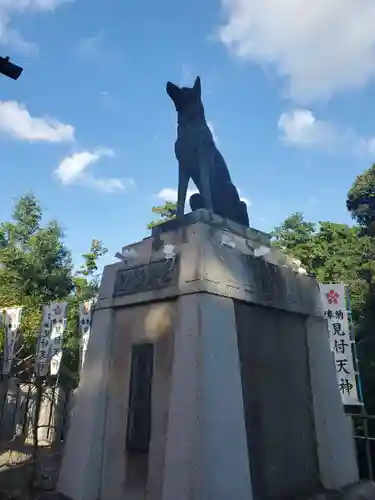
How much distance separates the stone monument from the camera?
4.48 meters

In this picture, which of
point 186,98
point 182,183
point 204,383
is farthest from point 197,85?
point 204,383

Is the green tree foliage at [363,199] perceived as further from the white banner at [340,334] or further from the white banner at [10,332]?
the white banner at [10,332]

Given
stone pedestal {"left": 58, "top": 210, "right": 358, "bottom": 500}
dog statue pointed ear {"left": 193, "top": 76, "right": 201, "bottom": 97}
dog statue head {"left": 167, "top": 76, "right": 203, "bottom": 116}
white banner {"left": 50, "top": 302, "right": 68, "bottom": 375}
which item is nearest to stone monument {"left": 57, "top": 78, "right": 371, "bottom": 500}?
stone pedestal {"left": 58, "top": 210, "right": 358, "bottom": 500}

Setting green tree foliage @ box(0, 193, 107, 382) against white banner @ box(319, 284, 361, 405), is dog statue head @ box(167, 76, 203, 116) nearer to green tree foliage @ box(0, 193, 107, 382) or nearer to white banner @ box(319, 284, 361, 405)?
white banner @ box(319, 284, 361, 405)

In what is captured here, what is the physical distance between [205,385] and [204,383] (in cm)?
2

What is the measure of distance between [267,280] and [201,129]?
106 inches

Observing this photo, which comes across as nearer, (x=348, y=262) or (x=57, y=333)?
(x=57, y=333)

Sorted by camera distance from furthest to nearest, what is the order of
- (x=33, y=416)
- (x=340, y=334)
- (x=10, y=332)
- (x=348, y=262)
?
(x=348, y=262) → (x=33, y=416) → (x=10, y=332) → (x=340, y=334)

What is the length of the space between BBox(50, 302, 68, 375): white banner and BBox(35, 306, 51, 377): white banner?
0.16 metres

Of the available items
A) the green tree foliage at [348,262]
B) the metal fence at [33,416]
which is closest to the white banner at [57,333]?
the metal fence at [33,416]

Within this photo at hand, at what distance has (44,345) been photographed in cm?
1504

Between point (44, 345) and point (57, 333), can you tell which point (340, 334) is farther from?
point (44, 345)

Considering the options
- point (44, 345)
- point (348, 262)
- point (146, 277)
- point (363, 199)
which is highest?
point (363, 199)

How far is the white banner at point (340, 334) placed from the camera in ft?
27.9
